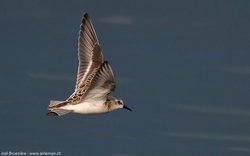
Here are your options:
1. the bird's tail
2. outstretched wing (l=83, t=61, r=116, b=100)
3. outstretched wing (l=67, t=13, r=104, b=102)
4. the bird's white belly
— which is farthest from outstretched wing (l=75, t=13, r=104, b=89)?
outstretched wing (l=83, t=61, r=116, b=100)

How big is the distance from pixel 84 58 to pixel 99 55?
17.9 inches

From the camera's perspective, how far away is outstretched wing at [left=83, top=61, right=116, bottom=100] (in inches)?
695

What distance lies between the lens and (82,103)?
19047 millimetres

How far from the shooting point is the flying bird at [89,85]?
18.1 metres

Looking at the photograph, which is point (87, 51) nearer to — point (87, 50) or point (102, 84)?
point (87, 50)

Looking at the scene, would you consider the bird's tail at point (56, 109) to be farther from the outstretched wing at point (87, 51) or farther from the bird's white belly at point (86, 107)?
the outstretched wing at point (87, 51)

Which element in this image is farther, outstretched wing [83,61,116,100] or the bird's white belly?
the bird's white belly

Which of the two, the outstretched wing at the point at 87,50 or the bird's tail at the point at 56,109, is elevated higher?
the outstretched wing at the point at 87,50

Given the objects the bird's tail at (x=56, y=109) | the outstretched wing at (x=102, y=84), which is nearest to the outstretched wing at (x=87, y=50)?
the bird's tail at (x=56, y=109)

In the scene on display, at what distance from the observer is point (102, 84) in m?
18.3

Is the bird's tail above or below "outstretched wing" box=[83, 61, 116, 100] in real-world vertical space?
below

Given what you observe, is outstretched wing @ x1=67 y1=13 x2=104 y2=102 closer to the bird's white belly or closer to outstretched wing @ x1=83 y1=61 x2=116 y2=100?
the bird's white belly

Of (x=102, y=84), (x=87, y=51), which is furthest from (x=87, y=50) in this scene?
(x=102, y=84)

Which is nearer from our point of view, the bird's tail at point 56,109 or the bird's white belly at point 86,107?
the bird's tail at point 56,109
